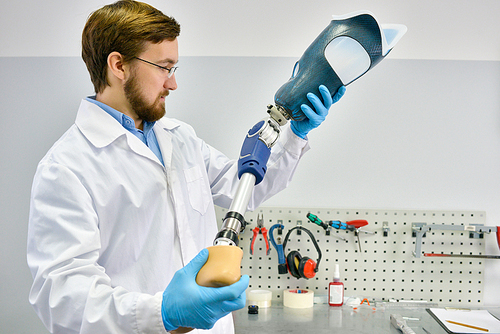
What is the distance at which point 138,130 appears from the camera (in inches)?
45.8

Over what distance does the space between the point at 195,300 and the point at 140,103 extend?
1.93 ft

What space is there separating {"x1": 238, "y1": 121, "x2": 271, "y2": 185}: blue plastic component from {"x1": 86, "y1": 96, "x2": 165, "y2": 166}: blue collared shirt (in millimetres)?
338

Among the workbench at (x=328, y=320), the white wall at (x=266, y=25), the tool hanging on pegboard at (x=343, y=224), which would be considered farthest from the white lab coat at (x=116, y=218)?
the white wall at (x=266, y=25)

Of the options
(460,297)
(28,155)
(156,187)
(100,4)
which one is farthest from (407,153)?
(28,155)

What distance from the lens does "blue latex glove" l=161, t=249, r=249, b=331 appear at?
740mm

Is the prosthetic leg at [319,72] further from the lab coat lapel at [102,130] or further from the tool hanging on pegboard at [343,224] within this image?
the tool hanging on pegboard at [343,224]

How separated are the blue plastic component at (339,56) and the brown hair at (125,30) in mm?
373

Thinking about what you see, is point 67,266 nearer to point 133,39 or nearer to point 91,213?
point 91,213

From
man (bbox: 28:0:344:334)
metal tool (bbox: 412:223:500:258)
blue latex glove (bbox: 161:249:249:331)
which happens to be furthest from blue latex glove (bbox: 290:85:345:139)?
metal tool (bbox: 412:223:500:258)

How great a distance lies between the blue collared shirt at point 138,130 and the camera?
1112 millimetres

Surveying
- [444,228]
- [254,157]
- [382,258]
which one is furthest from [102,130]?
[444,228]

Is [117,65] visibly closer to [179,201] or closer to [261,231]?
[179,201]

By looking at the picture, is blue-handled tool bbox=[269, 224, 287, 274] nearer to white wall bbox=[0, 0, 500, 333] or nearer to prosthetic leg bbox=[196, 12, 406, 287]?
white wall bbox=[0, 0, 500, 333]

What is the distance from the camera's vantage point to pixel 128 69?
42.6 inches
